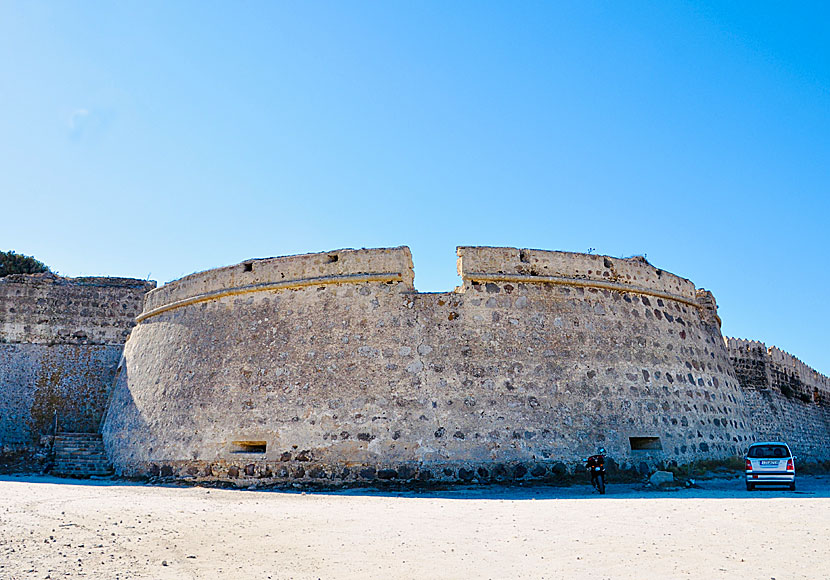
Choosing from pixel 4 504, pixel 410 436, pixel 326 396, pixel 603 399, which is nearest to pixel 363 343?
pixel 326 396

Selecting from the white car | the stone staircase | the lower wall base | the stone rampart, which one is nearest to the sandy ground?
the lower wall base

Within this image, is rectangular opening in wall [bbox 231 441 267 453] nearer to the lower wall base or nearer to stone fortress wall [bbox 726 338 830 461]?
the lower wall base

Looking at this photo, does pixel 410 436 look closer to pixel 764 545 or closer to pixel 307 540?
pixel 307 540

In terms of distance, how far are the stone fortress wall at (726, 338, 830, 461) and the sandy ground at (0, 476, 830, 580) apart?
814 centimetres

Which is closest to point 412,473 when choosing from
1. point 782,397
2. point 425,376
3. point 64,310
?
point 425,376

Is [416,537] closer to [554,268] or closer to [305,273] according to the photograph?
[305,273]

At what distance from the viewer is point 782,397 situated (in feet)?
58.0

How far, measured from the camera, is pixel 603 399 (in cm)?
1125

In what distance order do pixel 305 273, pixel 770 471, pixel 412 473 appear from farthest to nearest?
pixel 305 273 < pixel 770 471 < pixel 412 473

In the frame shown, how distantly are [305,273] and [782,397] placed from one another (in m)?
13.7

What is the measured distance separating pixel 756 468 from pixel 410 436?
567cm

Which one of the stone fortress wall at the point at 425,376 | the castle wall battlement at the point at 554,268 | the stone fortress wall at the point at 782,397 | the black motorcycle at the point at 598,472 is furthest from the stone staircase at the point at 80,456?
the stone fortress wall at the point at 782,397

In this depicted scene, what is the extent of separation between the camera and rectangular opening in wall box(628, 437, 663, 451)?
37.3ft

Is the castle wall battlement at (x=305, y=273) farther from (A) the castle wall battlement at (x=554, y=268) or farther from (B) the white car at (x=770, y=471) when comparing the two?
(B) the white car at (x=770, y=471)
